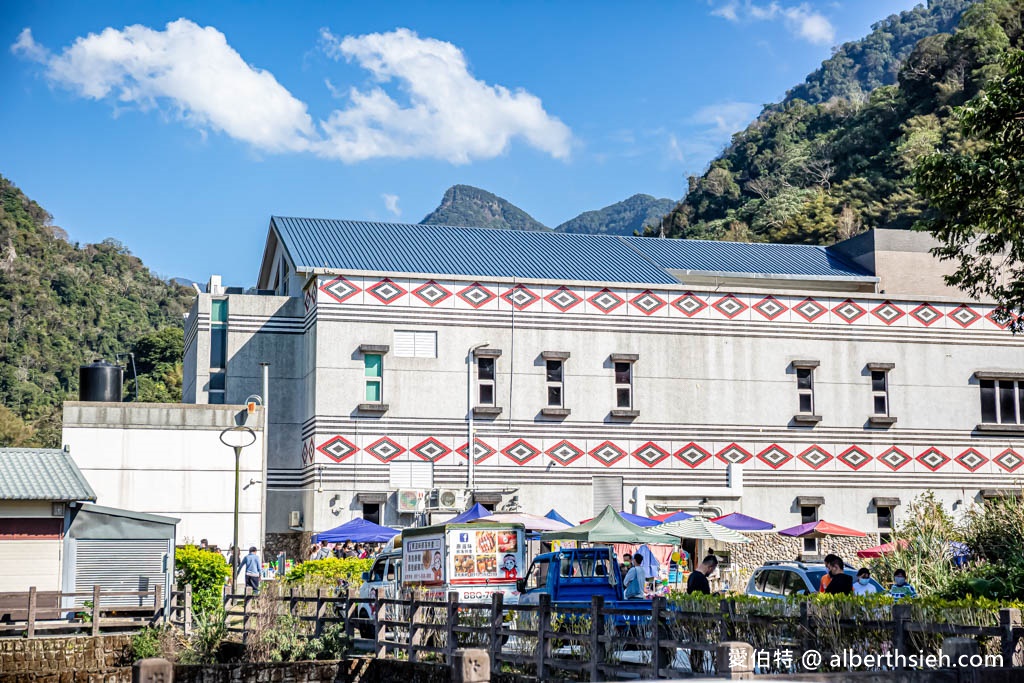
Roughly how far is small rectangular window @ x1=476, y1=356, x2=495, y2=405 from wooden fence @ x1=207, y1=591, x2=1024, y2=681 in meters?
13.9

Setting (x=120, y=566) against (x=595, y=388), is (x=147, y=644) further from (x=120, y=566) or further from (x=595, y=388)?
(x=595, y=388)

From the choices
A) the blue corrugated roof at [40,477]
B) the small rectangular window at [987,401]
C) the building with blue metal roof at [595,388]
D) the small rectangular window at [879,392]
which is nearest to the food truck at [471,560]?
the blue corrugated roof at [40,477]

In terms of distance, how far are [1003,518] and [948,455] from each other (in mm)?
18263

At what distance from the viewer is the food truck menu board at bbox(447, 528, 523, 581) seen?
2202 cm

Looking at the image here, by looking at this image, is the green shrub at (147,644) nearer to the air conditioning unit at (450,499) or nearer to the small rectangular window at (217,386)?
the air conditioning unit at (450,499)

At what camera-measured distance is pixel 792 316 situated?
129 feet

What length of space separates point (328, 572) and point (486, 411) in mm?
8308

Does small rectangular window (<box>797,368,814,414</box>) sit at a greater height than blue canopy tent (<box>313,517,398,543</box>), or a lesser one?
greater

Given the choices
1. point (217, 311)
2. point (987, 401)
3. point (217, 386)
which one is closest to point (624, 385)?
point (987, 401)

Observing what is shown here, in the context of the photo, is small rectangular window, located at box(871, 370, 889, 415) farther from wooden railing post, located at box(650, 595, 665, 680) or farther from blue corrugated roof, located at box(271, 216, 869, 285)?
wooden railing post, located at box(650, 595, 665, 680)

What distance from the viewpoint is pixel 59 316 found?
8762 cm

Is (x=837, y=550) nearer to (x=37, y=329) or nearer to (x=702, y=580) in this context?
(x=702, y=580)

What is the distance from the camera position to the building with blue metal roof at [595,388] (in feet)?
119

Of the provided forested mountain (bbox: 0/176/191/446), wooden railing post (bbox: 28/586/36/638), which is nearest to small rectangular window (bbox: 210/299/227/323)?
wooden railing post (bbox: 28/586/36/638)
